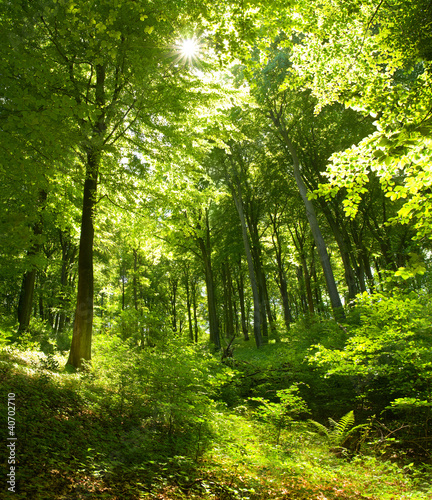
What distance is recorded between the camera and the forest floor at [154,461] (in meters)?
3.29

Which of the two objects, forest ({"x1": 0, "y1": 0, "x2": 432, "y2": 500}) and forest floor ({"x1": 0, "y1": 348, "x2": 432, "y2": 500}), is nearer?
forest floor ({"x1": 0, "y1": 348, "x2": 432, "y2": 500})

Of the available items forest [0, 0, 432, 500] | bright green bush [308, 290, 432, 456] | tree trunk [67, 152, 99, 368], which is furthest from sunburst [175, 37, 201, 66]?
bright green bush [308, 290, 432, 456]

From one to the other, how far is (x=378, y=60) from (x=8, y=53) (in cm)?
590

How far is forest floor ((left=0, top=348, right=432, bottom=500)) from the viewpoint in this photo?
3.29m

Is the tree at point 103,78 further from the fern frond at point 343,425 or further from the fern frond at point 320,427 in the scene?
the fern frond at point 343,425

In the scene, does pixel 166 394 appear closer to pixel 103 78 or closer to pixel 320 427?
pixel 320 427

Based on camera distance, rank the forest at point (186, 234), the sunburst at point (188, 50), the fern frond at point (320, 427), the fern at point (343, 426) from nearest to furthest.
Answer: the forest at point (186, 234), the fern at point (343, 426), the fern frond at point (320, 427), the sunburst at point (188, 50)

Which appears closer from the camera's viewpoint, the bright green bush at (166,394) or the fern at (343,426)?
the bright green bush at (166,394)

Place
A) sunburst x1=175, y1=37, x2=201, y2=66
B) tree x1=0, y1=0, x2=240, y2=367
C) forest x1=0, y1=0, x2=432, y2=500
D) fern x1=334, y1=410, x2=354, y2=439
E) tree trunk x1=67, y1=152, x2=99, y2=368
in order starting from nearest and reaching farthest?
1. forest x1=0, y1=0, x2=432, y2=500
2. fern x1=334, y1=410, x2=354, y2=439
3. tree x1=0, y1=0, x2=240, y2=367
4. sunburst x1=175, y1=37, x2=201, y2=66
5. tree trunk x1=67, y1=152, x2=99, y2=368

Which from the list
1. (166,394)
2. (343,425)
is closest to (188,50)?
(166,394)

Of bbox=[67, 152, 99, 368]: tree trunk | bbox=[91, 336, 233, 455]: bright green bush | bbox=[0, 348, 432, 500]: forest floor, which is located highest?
bbox=[67, 152, 99, 368]: tree trunk

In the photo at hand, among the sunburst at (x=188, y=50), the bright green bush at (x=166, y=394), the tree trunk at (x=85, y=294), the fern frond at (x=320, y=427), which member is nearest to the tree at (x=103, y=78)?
the tree trunk at (x=85, y=294)

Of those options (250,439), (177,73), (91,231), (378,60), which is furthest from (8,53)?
(250,439)

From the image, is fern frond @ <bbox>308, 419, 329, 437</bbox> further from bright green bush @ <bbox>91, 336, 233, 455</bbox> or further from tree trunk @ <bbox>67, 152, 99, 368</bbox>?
tree trunk @ <bbox>67, 152, 99, 368</bbox>
